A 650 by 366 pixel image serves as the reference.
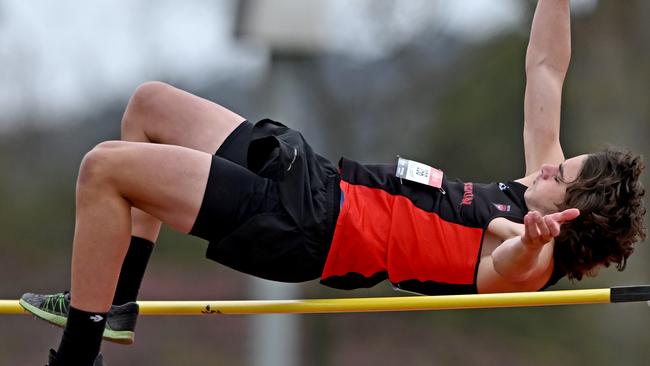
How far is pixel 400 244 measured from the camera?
4.38 metres

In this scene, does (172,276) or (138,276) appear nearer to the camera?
(138,276)

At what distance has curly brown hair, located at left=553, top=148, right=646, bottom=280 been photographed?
4.38 metres

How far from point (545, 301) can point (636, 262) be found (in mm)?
6490

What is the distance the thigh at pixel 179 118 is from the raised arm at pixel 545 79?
1089mm

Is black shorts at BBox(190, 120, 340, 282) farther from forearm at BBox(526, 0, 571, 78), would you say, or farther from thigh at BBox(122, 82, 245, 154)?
forearm at BBox(526, 0, 571, 78)

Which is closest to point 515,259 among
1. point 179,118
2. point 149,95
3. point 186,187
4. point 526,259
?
point 526,259

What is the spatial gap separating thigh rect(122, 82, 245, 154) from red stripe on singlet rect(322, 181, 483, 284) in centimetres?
50

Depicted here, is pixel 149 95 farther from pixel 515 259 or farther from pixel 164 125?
pixel 515 259

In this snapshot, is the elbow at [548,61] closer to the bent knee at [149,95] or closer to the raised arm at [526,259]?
the raised arm at [526,259]

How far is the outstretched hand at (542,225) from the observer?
12.9 feet

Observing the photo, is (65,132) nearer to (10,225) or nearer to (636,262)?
(10,225)

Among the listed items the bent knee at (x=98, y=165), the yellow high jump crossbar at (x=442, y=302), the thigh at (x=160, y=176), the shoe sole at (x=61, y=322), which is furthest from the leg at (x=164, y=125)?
the bent knee at (x=98, y=165)

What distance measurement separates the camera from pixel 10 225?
1554 cm

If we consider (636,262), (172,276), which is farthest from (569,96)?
(172,276)
